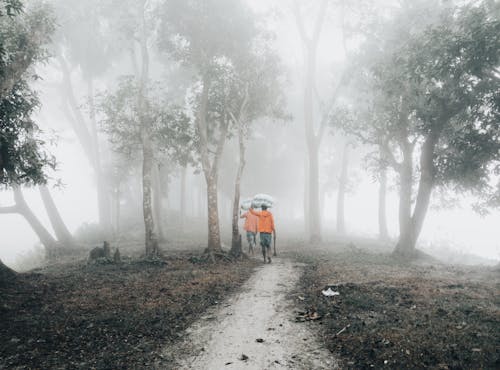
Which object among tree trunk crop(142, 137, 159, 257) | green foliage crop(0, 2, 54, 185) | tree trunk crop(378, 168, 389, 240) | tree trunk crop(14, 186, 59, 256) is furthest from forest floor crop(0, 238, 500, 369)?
tree trunk crop(378, 168, 389, 240)

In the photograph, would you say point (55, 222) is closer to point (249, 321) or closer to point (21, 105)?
point (21, 105)

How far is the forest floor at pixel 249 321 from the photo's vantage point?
586cm

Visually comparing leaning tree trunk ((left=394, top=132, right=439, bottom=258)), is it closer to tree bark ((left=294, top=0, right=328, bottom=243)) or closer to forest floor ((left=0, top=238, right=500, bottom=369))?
forest floor ((left=0, top=238, right=500, bottom=369))

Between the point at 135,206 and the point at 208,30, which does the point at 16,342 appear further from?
the point at 135,206

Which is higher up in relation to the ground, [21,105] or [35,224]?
[21,105]

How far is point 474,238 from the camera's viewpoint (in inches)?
2559

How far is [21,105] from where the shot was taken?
12.6 m

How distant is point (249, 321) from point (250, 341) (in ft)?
3.68

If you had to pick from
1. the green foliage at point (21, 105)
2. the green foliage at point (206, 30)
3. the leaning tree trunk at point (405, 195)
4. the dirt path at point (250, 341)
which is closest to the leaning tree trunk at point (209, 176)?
the green foliage at point (206, 30)

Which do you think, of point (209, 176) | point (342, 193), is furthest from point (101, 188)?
point (342, 193)

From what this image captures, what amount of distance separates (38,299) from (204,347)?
562 cm

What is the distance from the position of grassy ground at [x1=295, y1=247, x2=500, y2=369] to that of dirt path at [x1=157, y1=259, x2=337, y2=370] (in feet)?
1.64

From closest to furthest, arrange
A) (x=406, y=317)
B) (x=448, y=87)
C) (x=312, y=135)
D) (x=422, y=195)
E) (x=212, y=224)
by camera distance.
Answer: (x=406, y=317), (x=448, y=87), (x=212, y=224), (x=422, y=195), (x=312, y=135)

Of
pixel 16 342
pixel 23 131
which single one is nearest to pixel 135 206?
pixel 23 131
